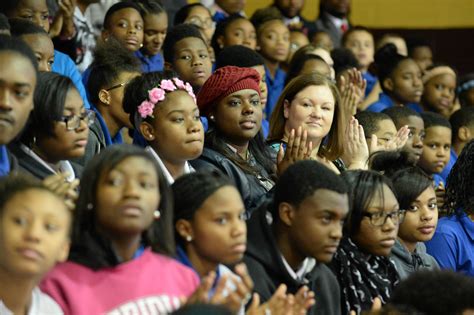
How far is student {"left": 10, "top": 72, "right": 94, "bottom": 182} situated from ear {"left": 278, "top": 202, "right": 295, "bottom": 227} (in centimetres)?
70

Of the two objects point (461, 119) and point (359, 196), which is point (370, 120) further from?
point (359, 196)

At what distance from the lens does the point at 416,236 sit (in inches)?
174

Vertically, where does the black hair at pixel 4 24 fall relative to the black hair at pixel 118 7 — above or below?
below

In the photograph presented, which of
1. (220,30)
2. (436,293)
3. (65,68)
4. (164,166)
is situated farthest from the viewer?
(220,30)

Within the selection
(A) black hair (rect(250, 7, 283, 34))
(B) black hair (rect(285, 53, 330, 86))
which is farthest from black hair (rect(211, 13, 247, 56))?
(B) black hair (rect(285, 53, 330, 86))

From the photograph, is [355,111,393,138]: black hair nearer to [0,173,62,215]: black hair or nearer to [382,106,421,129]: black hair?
[382,106,421,129]: black hair

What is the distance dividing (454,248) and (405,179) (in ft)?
1.65

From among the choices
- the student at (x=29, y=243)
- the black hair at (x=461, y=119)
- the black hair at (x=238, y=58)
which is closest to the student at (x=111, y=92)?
the black hair at (x=238, y=58)

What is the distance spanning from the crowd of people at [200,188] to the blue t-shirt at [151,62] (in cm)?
2

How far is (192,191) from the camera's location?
133 inches

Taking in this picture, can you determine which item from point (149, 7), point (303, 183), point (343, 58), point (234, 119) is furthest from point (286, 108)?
point (343, 58)

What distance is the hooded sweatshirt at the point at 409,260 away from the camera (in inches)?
163

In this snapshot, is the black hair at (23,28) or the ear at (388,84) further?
the ear at (388,84)

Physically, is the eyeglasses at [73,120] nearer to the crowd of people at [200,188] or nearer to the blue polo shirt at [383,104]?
the crowd of people at [200,188]
